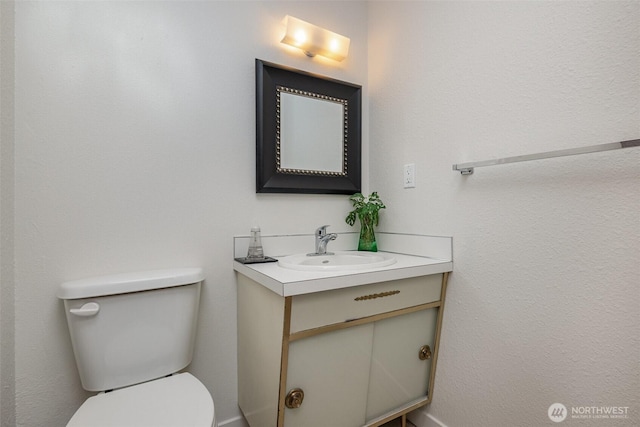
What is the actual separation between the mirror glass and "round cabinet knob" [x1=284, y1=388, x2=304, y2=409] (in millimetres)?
894

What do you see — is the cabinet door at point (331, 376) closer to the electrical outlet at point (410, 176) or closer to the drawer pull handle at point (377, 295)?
the drawer pull handle at point (377, 295)

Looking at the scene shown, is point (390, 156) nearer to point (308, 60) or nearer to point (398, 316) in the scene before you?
point (308, 60)

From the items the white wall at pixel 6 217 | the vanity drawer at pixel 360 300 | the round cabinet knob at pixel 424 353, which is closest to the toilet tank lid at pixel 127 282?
the white wall at pixel 6 217

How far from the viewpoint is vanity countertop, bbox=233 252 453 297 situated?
0.93m

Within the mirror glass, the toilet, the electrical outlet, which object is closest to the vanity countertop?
the toilet

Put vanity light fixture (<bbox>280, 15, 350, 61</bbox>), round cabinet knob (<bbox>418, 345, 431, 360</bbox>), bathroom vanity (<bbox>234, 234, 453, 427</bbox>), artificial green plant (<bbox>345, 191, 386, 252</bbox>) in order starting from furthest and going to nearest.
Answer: artificial green plant (<bbox>345, 191, 386, 252</bbox>) → vanity light fixture (<bbox>280, 15, 350, 61</bbox>) → round cabinet knob (<bbox>418, 345, 431, 360</bbox>) → bathroom vanity (<bbox>234, 234, 453, 427</bbox>)

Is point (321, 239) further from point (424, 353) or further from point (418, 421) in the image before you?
point (418, 421)

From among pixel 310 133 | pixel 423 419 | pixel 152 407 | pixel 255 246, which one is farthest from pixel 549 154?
pixel 152 407

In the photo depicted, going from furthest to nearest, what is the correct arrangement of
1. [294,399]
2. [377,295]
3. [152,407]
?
[377,295]
[294,399]
[152,407]

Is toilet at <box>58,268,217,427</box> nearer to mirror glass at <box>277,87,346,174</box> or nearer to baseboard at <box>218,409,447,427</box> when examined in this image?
baseboard at <box>218,409,447,427</box>

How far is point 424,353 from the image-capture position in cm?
128

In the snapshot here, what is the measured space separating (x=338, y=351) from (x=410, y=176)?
0.84m

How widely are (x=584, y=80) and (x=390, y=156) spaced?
79 centimetres

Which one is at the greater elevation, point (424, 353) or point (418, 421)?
point (424, 353)
